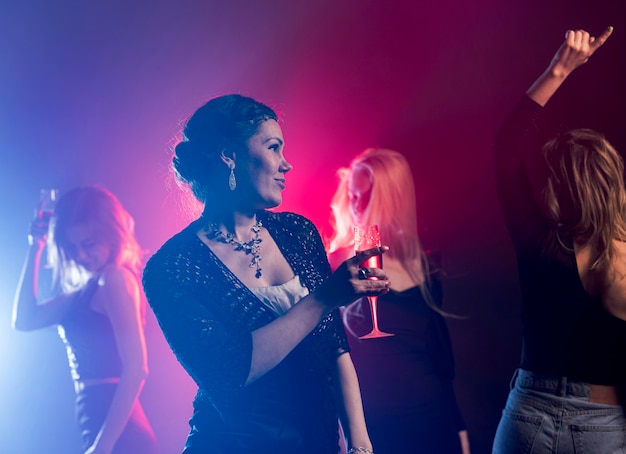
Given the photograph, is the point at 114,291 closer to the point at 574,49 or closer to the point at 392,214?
the point at 392,214

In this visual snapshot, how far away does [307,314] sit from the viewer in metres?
1.47

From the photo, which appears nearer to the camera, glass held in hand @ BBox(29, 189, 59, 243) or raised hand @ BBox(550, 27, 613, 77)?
raised hand @ BBox(550, 27, 613, 77)

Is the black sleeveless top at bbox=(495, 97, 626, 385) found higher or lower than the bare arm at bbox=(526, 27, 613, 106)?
lower

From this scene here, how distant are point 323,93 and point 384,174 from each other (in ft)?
2.54

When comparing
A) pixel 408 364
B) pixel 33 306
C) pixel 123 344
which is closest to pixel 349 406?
pixel 408 364

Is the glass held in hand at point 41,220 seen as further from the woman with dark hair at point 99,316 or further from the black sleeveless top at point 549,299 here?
the black sleeveless top at point 549,299

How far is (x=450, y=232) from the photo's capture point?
3473mm

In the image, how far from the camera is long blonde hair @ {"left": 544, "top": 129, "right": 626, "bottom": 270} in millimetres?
1883

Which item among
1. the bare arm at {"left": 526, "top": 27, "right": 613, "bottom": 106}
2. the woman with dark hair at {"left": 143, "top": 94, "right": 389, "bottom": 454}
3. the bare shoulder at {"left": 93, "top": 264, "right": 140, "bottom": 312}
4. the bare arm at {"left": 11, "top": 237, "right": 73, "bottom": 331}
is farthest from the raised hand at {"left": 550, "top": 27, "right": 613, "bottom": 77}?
the bare arm at {"left": 11, "top": 237, "right": 73, "bottom": 331}

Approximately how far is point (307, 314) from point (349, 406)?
368mm

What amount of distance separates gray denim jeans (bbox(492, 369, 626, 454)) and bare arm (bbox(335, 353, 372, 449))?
1.74 ft

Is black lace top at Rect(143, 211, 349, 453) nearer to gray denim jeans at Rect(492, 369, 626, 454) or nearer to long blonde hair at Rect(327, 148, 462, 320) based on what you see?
gray denim jeans at Rect(492, 369, 626, 454)

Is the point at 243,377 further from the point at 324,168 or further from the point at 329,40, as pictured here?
the point at 329,40

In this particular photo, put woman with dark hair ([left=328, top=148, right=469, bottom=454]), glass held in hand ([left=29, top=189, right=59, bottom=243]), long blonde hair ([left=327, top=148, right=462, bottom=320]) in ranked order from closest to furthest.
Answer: woman with dark hair ([left=328, top=148, right=469, bottom=454])
long blonde hair ([left=327, top=148, right=462, bottom=320])
glass held in hand ([left=29, top=189, right=59, bottom=243])
